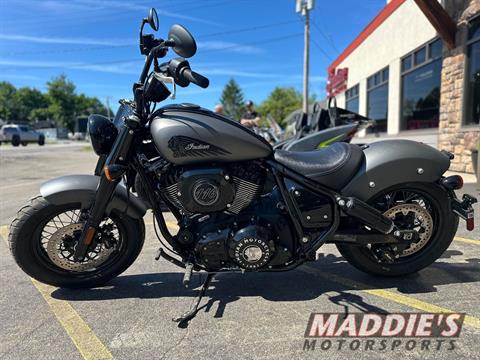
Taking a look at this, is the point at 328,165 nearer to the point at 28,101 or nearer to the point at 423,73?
the point at 423,73

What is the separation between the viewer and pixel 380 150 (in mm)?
2861

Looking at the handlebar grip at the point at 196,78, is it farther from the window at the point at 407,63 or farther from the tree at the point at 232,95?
the tree at the point at 232,95

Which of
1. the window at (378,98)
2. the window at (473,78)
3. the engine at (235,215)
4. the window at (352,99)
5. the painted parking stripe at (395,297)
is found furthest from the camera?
the window at (352,99)

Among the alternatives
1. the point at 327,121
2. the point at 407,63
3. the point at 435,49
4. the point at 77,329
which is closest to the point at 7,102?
the point at 407,63

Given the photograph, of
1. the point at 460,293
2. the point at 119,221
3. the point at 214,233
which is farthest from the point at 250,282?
the point at 460,293

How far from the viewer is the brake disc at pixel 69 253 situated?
287 centimetres

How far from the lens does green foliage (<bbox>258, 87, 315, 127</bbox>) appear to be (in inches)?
2418

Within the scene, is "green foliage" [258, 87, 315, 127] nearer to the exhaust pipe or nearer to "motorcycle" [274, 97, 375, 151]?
"motorcycle" [274, 97, 375, 151]

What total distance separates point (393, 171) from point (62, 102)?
92.8 m

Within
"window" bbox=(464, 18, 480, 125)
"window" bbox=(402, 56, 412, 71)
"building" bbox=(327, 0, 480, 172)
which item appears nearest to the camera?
"window" bbox=(464, 18, 480, 125)

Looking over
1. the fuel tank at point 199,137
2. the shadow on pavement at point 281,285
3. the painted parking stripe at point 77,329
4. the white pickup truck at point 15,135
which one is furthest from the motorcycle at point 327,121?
the white pickup truck at point 15,135

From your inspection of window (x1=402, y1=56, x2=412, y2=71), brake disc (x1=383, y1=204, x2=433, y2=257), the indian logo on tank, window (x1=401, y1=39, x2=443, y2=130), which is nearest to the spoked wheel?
brake disc (x1=383, y1=204, x2=433, y2=257)

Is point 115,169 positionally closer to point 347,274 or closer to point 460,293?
point 347,274

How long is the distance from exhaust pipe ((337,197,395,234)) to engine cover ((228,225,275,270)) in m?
0.59
